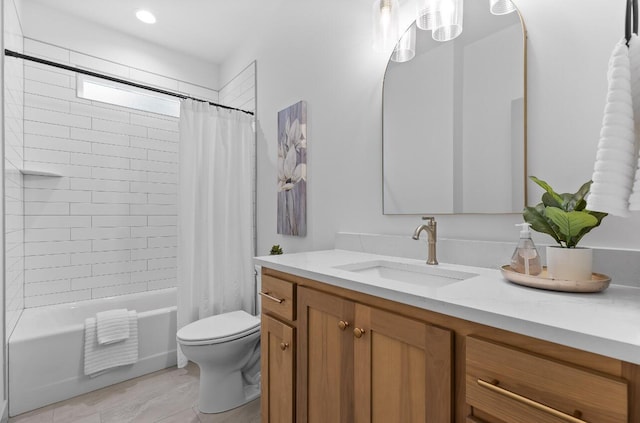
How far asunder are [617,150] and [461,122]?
65 centimetres

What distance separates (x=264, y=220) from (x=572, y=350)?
2239 millimetres

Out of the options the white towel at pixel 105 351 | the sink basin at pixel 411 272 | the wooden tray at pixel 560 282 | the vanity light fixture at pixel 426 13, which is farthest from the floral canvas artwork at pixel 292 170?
the wooden tray at pixel 560 282

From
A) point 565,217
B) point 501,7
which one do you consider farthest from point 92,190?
point 565,217

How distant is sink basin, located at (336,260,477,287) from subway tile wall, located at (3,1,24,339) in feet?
6.83

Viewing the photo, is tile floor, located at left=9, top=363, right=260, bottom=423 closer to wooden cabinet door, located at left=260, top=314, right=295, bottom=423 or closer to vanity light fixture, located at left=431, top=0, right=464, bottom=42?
wooden cabinet door, located at left=260, top=314, right=295, bottom=423

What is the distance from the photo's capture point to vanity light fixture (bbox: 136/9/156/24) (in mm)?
2488

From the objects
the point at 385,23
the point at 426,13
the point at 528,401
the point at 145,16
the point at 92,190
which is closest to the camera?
the point at 528,401

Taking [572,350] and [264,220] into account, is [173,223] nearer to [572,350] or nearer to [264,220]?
[264,220]

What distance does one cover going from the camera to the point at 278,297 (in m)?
1.37

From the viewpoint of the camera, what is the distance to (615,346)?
523 mm

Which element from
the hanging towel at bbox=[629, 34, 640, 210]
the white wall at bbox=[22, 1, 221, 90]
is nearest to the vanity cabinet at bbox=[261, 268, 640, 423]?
the hanging towel at bbox=[629, 34, 640, 210]

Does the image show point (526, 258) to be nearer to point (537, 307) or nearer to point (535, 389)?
point (537, 307)

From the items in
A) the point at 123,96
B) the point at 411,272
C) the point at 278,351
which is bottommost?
the point at 278,351

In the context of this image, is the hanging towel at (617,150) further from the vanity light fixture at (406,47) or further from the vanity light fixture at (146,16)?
the vanity light fixture at (146,16)
